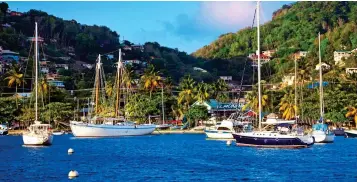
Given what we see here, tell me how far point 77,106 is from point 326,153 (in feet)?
215

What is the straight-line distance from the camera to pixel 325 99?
341ft

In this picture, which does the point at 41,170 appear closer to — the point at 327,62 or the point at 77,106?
the point at 77,106

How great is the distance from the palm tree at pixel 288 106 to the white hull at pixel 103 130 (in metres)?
27.7

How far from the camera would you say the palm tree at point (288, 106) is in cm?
10988

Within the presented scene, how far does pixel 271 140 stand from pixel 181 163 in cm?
1245

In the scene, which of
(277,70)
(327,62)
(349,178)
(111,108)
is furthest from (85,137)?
(277,70)

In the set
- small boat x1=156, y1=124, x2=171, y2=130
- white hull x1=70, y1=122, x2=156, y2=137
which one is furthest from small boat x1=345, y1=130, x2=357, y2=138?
small boat x1=156, y1=124, x2=171, y2=130

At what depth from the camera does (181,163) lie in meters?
53.0

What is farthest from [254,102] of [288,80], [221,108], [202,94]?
[288,80]

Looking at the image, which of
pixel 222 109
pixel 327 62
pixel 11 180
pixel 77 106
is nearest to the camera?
pixel 11 180

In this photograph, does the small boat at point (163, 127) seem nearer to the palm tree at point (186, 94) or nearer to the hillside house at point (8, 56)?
the palm tree at point (186, 94)

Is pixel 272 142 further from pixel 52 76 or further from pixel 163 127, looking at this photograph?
pixel 52 76

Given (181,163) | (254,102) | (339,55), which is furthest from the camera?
(339,55)

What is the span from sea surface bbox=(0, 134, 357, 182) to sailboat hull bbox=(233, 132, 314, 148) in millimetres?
712
